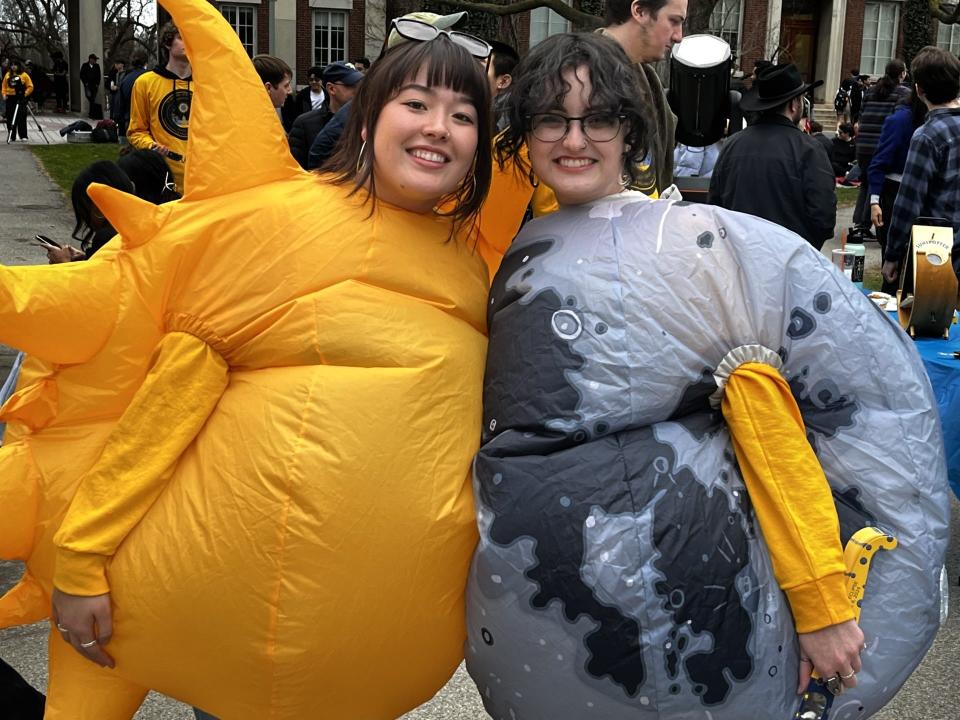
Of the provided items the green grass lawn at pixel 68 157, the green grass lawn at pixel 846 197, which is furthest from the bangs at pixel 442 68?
the green grass lawn at pixel 846 197

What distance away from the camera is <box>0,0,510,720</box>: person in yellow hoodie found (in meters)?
1.83

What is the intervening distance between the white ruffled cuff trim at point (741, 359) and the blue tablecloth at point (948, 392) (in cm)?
183

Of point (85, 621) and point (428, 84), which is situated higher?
point (428, 84)

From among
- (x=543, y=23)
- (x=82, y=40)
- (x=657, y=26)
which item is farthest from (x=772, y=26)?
(x=657, y=26)

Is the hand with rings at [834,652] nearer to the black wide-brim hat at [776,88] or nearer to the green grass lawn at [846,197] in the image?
the black wide-brim hat at [776,88]

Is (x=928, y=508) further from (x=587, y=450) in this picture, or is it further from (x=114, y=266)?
(x=114, y=266)

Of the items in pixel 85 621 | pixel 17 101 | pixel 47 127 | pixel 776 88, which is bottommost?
pixel 47 127

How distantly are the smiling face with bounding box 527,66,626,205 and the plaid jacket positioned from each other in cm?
321

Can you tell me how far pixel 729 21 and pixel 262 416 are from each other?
27548 millimetres

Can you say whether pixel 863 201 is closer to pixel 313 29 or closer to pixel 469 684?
pixel 469 684

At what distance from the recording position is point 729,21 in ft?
89.4

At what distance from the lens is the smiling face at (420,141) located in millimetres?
1966

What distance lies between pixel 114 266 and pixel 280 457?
1.70ft

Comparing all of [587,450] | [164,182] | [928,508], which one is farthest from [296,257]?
[164,182]
